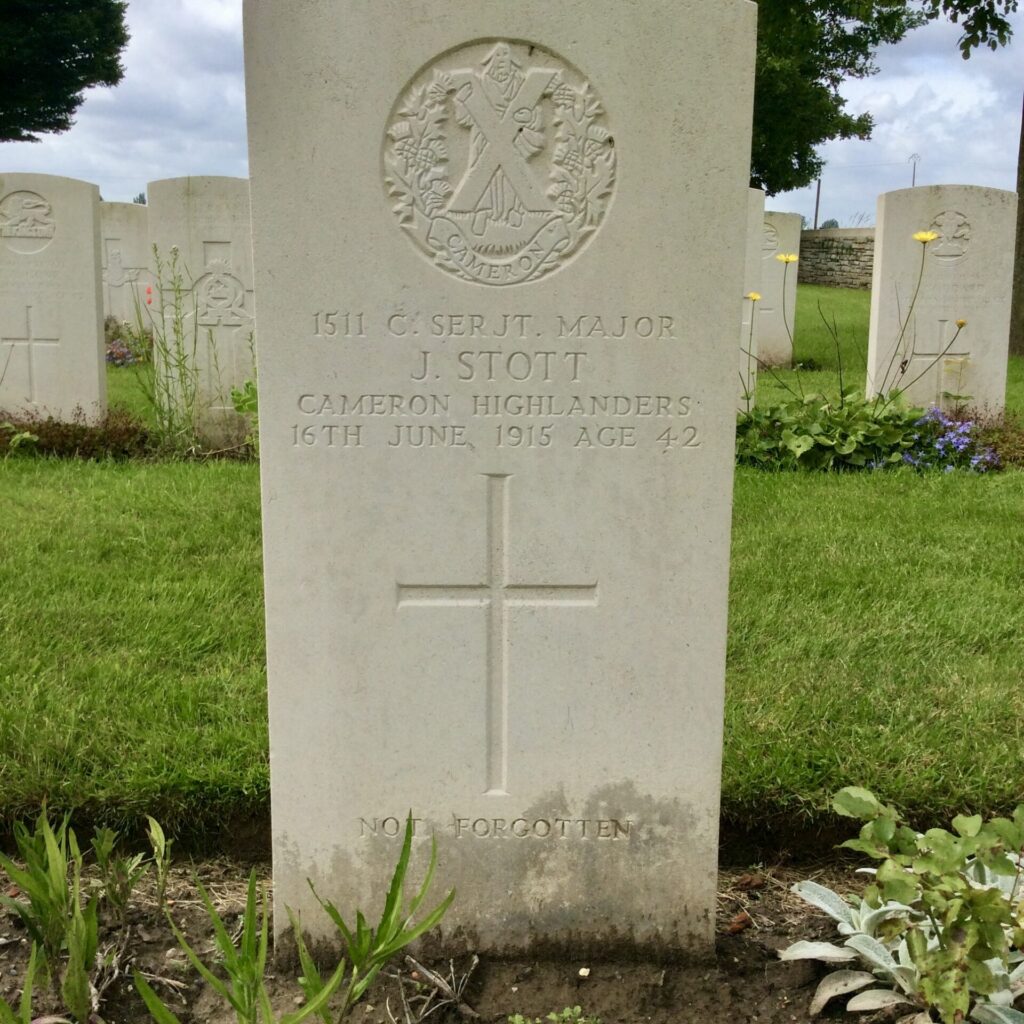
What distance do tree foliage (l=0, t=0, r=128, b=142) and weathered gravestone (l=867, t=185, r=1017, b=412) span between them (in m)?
23.7

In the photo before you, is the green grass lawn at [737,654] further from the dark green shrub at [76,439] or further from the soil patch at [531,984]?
the dark green shrub at [76,439]

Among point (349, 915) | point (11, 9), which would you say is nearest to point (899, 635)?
point (349, 915)

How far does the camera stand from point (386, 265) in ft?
7.19

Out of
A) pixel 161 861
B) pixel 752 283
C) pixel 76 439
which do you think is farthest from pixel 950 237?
pixel 161 861

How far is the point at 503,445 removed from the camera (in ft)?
7.47

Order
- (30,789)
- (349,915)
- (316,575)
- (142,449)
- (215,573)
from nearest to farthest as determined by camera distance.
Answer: (316,575)
(349,915)
(30,789)
(215,573)
(142,449)

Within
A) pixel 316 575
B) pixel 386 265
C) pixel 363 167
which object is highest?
pixel 363 167

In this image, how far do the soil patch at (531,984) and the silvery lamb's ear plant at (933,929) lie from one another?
0.13 meters

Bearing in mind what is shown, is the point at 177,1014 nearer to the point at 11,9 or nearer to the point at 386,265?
the point at 386,265

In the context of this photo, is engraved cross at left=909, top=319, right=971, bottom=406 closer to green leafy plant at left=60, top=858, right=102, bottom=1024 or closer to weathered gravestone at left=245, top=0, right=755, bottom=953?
weathered gravestone at left=245, top=0, right=755, bottom=953

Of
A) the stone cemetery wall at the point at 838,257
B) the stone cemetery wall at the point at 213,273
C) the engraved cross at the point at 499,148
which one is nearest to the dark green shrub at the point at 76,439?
the stone cemetery wall at the point at 213,273

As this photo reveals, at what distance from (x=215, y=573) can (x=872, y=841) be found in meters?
3.05

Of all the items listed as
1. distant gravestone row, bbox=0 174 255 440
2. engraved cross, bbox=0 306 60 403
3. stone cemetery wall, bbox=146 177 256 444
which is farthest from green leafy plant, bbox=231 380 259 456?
engraved cross, bbox=0 306 60 403

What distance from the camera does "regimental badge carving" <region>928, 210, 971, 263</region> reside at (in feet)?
26.1
